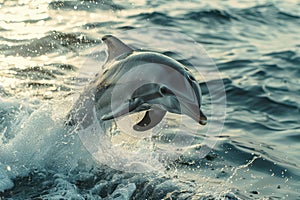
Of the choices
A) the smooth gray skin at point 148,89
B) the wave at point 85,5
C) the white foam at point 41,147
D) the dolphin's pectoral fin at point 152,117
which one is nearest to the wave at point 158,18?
the wave at point 85,5

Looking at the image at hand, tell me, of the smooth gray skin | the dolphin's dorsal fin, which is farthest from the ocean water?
the smooth gray skin

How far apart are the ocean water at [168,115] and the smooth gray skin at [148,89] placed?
4.54ft

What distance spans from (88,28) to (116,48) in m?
7.05

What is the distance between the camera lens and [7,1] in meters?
13.9

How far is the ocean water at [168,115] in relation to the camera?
6.70m

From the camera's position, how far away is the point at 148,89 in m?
4.75

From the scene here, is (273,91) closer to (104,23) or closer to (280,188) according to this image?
(280,188)

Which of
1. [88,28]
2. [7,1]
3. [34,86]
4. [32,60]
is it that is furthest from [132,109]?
[7,1]

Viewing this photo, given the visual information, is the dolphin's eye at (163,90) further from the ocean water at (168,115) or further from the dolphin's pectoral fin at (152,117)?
the ocean water at (168,115)

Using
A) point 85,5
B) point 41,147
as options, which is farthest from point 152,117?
point 85,5

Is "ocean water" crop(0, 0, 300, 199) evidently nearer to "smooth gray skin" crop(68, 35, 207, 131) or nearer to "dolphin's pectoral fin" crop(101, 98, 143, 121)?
"smooth gray skin" crop(68, 35, 207, 131)

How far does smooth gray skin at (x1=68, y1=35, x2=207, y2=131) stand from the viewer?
4.62 metres

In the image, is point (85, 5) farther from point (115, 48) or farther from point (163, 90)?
point (163, 90)

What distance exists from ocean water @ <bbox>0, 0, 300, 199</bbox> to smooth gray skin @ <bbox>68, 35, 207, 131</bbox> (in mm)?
1385
